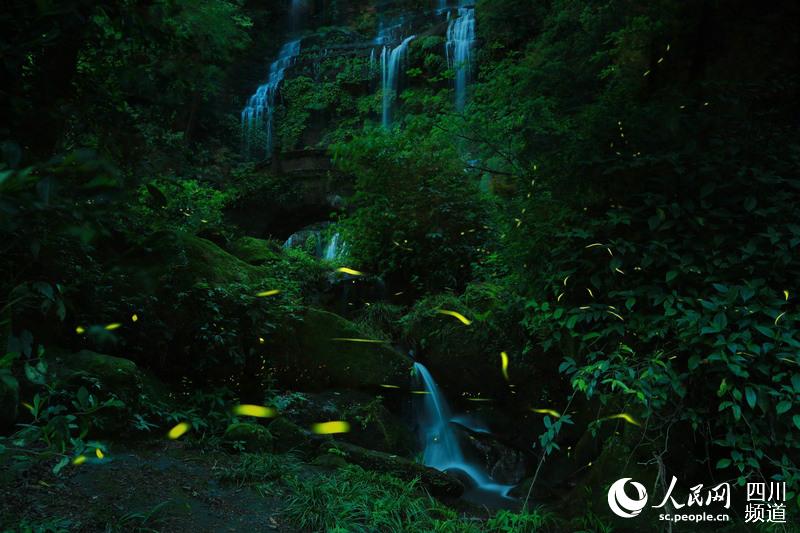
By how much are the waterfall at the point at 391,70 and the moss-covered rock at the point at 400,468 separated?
59.8 ft

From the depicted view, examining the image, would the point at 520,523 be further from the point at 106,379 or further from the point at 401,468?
the point at 106,379

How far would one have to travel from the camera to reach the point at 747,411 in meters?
3.56

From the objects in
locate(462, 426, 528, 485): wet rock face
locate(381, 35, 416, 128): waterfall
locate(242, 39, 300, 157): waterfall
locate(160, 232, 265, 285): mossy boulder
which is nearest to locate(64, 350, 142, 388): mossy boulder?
locate(160, 232, 265, 285): mossy boulder

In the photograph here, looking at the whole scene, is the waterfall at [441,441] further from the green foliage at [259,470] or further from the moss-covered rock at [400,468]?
the green foliage at [259,470]

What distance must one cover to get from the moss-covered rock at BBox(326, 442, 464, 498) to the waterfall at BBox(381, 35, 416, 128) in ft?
59.8

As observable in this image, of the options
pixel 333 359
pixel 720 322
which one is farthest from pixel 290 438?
pixel 720 322

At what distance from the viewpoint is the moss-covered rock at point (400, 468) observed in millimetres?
4852

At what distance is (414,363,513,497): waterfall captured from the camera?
6.31 meters

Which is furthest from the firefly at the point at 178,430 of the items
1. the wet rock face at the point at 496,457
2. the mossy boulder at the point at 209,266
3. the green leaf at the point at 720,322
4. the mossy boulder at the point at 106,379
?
the green leaf at the point at 720,322

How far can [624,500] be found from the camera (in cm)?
418

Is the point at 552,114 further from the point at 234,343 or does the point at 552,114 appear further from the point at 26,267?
the point at 26,267

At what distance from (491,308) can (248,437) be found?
3.33 m

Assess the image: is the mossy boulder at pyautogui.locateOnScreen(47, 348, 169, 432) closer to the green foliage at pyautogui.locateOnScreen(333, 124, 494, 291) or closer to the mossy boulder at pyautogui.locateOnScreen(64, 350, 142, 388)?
the mossy boulder at pyautogui.locateOnScreen(64, 350, 142, 388)

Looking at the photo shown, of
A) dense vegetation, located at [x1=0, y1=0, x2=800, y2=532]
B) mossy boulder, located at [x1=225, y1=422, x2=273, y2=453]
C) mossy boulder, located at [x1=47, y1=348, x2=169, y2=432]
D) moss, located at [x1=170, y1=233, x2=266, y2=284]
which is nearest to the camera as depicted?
dense vegetation, located at [x1=0, y1=0, x2=800, y2=532]
